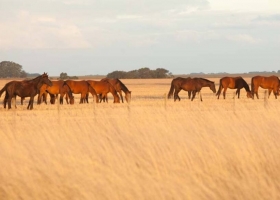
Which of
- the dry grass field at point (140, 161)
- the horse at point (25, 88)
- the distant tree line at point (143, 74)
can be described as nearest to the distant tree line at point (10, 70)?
the distant tree line at point (143, 74)

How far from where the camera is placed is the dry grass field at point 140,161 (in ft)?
23.0

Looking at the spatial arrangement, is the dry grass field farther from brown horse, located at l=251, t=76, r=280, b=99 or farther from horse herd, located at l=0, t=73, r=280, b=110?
brown horse, located at l=251, t=76, r=280, b=99

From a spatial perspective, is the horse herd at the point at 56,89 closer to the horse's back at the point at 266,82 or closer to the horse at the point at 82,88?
the horse at the point at 82,88

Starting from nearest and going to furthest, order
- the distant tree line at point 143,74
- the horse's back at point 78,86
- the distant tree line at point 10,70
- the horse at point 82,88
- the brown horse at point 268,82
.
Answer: the horse at point 82,88, the horse's back at point 78,86, the brown horse at point 268,82, the distant tree line at point 143,74, the distant tree line at point 10,70

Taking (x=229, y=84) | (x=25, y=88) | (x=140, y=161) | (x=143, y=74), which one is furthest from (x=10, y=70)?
(x=140, y=161)

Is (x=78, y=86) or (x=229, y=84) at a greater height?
(x=78, y=86)

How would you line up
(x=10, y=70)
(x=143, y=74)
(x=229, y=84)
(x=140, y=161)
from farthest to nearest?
(x=10, y=70) → (x=143, y=74) → (x=229, y=84) → (x=140, y=161)

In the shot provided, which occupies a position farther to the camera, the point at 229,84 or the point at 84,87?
the point at 229,84

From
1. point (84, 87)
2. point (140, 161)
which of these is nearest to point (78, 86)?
point (84, 87)

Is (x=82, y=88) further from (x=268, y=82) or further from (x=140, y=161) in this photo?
(x=140, y=161)

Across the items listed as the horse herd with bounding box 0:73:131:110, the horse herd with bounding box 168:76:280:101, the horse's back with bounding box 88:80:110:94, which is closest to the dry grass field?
the horse herd with bounding box 0:73:131:110

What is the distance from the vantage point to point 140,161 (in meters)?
7.80

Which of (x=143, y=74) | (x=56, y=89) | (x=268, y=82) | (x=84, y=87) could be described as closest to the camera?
(x=56, y=89)

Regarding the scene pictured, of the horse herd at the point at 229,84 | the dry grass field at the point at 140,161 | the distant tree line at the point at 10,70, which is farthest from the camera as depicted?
the distant tree line at the point at 10,70
